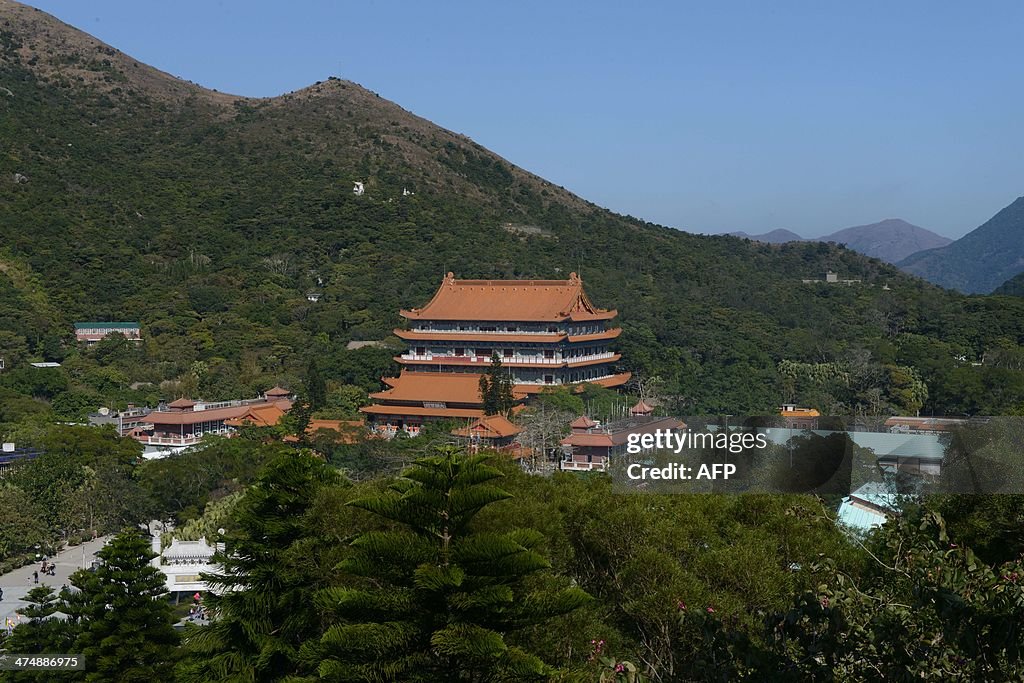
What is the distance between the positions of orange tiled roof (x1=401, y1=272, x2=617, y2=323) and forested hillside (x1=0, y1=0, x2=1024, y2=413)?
3820 mm

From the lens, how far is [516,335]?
48.0 metres

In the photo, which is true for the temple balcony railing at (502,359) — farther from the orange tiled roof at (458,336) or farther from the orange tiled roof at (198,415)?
the orange tiled roof at (198,415)

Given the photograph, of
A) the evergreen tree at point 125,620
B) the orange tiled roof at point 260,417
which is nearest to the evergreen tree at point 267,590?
the evergreen tree at point 125,620

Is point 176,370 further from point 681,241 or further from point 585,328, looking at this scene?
point 681,241

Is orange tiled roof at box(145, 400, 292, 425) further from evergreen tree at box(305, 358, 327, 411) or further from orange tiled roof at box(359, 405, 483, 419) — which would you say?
orange tiled roof at box(359, 405, 483, 419)

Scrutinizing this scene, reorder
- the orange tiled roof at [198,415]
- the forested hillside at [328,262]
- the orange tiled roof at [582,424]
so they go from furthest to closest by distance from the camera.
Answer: the forested hillside at [328,262]
the orange tiled roof at [198,415]
the orange tiled roof at [582,424]

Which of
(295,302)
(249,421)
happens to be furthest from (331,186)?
(249,421)

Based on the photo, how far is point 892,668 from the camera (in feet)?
20.8

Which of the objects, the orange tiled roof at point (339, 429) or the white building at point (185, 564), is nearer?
the white building at point (185, 564)

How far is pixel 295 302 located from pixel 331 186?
24.1 metres

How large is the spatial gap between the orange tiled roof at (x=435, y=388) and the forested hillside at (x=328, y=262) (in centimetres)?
420

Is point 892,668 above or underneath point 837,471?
underneath

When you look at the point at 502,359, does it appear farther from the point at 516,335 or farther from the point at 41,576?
the point at 41,576

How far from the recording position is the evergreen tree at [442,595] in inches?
380
